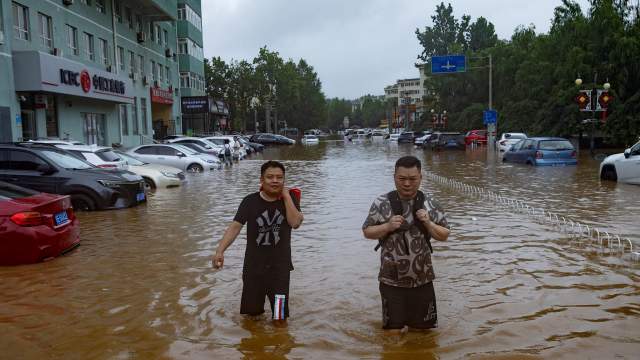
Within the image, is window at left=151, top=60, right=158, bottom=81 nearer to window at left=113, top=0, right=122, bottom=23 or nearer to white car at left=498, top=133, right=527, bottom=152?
window at left=113, top=0, right=122, bottom=23

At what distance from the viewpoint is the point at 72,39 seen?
28703 millimetres

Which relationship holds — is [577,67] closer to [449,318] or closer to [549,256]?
[549,256]

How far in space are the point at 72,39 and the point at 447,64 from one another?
29.6 meters

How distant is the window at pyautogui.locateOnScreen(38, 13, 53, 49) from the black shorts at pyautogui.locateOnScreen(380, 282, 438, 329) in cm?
2478

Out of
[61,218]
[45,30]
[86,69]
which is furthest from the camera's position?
[86,69]

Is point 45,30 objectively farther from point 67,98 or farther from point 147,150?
point 147,150

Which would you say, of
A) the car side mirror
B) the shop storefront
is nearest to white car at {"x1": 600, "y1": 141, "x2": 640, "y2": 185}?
the car side mirror

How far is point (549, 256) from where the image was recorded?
26.3ft

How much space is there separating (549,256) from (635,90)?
108 feet

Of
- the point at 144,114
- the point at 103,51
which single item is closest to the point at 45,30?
the point at 103,51

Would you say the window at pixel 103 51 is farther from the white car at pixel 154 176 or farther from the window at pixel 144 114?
the white car at pixel 154 176

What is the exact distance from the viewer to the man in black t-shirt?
5.08 m

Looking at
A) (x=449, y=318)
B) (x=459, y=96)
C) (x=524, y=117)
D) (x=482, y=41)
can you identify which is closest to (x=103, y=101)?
(x=449, y=318)

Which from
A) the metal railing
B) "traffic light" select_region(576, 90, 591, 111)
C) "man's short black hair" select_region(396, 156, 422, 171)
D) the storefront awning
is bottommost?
the metal railing
